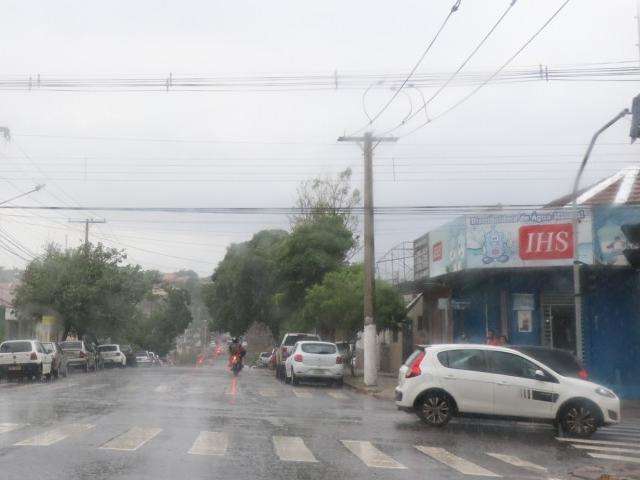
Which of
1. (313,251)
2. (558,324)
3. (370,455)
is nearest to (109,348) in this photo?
(313,251)

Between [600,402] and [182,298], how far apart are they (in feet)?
280

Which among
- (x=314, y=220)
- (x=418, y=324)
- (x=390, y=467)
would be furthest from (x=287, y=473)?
(x=314, y=220)

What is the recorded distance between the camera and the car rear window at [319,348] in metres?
29.9

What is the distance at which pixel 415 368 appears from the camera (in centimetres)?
1709

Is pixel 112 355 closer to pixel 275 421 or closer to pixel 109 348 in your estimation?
pixel 109 348

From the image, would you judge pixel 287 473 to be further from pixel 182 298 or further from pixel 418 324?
pixel 182 298

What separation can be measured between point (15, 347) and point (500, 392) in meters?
22.1

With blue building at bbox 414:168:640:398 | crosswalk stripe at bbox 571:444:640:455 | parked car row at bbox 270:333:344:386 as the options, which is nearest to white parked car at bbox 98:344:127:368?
parked car row at bbox 270:333:344:386

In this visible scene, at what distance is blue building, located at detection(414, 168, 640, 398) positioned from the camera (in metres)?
25.1

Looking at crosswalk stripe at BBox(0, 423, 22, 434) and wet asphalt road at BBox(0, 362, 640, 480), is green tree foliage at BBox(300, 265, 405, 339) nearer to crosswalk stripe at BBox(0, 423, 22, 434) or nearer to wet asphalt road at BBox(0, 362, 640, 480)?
wet asphalt road at BBox(0, 362, 640, 480)

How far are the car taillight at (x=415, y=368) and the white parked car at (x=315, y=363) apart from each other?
1245cm

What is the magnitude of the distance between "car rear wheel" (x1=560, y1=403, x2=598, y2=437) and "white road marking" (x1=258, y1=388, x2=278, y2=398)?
938 centimetres

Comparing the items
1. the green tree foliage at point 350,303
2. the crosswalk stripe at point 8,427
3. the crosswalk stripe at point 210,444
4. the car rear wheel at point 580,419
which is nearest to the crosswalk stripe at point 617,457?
the car rear wheel at point 580,419

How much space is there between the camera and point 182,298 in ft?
326
